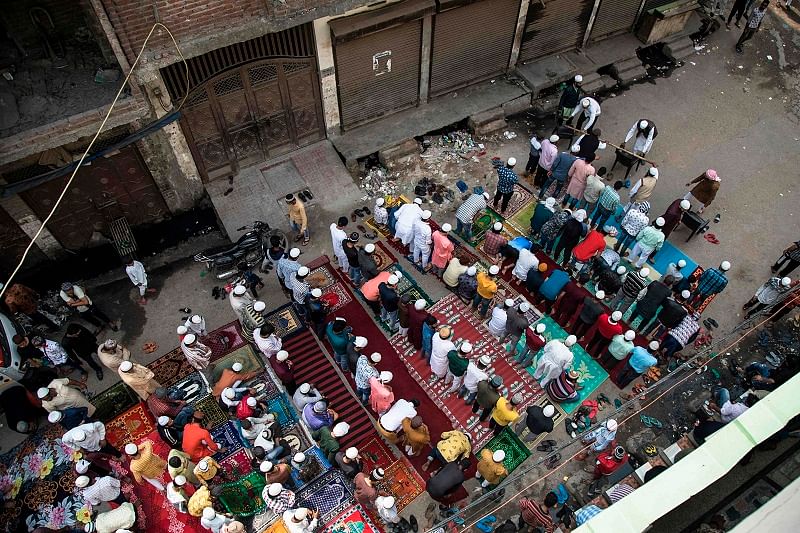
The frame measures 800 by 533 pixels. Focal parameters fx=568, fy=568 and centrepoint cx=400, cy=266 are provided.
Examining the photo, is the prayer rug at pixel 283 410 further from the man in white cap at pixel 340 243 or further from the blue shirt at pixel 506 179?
the blue shirt at pixel 506 179

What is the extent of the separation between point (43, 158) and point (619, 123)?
15.4 meters

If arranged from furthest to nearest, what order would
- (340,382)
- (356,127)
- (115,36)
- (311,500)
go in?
(356,127) < (340,382) < (311,500) < (115,36)

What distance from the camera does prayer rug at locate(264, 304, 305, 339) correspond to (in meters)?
13.2

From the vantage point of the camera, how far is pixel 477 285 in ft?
42.2

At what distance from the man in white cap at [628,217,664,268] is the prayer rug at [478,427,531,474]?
541 cm

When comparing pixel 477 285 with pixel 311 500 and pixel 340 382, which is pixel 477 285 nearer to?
pixel 340 382

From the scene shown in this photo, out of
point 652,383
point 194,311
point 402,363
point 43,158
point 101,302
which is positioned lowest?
point 652,383

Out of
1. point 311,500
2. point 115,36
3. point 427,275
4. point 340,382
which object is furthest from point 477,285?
point 115,36

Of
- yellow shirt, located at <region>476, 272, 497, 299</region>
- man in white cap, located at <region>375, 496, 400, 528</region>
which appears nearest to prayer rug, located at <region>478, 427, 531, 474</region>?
man in white cap, located at <region>375, 496, 400, 528</region>

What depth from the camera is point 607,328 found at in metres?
11.8

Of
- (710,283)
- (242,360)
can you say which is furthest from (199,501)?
(710,283)

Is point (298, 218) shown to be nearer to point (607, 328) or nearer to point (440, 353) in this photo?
point (440, 353)

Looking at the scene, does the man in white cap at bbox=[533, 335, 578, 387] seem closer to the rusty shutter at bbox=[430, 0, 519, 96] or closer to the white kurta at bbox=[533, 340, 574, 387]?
Answer: the white kurta at bbox=[533, 340, 574, 387]

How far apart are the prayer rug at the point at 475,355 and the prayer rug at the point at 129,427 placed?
5.57m
